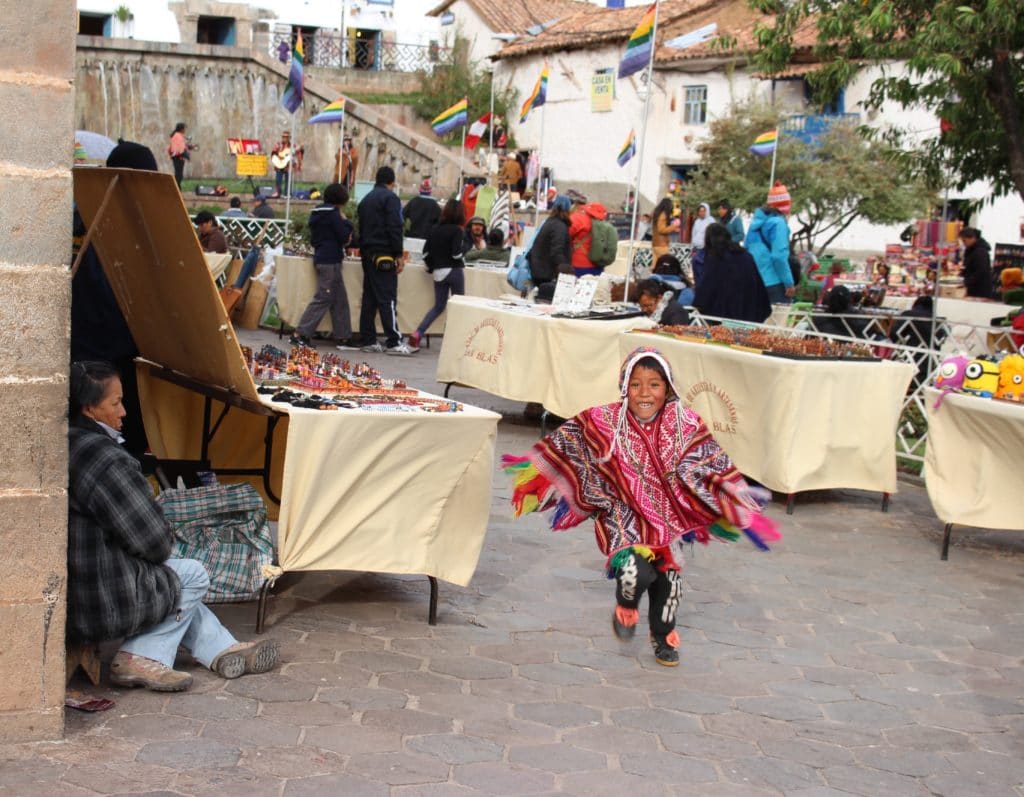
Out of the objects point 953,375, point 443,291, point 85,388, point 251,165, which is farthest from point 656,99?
point 85,388

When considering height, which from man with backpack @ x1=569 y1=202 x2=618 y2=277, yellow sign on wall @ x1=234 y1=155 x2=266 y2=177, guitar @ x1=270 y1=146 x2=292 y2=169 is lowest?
man with backpack @ x1=569 y1=202 x2=618 y2=277

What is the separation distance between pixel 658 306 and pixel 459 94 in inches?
1220

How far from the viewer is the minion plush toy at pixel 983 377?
773 cm

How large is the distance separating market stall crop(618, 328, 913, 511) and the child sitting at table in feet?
8.87

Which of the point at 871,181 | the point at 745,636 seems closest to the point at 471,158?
the point at 871,181

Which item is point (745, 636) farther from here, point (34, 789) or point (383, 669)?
point (34, 789)

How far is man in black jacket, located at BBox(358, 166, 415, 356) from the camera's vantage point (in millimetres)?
14273

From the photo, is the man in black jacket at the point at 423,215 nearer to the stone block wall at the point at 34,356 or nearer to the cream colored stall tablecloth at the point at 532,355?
the cream colored stall tablecloth at the point at 532,355

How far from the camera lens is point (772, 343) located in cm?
886

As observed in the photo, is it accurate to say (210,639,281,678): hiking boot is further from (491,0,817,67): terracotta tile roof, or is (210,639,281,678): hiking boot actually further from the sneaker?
(491,0,817,67): terracotta tile roof

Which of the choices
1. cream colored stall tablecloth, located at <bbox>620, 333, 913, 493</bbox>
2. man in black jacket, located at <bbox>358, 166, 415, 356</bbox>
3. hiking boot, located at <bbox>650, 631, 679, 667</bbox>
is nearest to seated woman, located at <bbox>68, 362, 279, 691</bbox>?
hiking boot, located at <bbox>650, 631, 679, 667</bbox>

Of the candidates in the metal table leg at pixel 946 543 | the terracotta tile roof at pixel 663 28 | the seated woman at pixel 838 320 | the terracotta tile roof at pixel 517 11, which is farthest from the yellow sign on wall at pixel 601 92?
the terracotta tile roof at pixel 517 11

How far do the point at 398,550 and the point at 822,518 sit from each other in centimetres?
375

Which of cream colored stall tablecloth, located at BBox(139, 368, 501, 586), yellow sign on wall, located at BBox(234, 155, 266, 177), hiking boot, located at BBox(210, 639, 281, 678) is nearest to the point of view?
hiking boot, located at BBox(210, 639, 281, 678)
